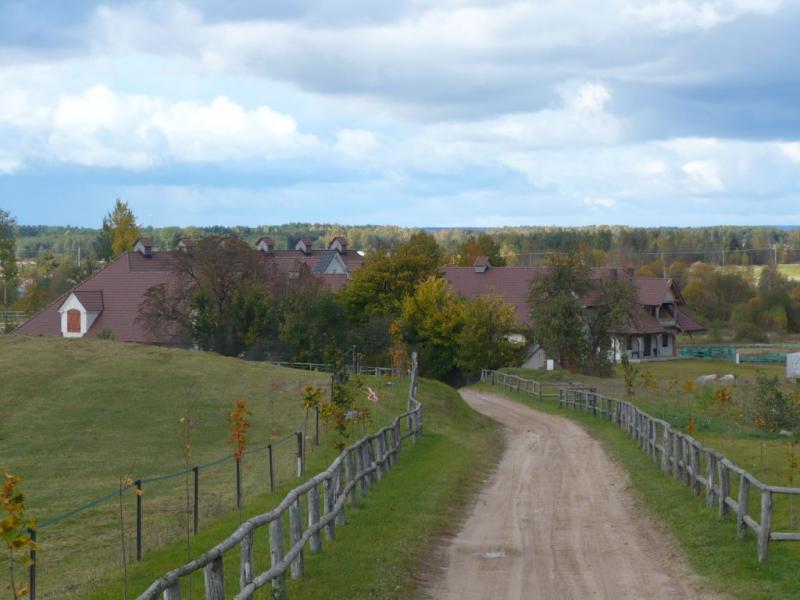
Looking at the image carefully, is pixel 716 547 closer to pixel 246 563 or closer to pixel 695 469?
pixel 695 469

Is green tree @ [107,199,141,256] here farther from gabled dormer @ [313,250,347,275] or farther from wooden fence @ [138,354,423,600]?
wooden fence @ [138,354,423,600]

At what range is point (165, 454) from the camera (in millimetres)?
31750

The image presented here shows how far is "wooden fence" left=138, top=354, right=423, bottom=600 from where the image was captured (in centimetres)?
966

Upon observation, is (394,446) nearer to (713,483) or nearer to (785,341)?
(713,483)

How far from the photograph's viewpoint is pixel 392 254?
79375 millimetres

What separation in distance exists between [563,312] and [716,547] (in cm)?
5275

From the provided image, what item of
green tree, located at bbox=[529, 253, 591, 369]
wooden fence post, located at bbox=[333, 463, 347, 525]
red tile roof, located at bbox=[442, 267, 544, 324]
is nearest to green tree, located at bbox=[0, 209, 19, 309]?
red tile roof, located at bbox=[442, 267, 544, 324]

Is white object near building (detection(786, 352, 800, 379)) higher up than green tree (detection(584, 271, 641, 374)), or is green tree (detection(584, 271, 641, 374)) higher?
green tree (detection(584, 271, 641, 374))

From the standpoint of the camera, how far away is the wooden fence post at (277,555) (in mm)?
11727

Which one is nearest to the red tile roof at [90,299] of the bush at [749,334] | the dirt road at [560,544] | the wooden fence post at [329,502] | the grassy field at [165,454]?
the grassy field at [165,454]

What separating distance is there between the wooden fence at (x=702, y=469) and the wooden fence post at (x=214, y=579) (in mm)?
7845

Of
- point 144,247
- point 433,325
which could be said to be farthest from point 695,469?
point 144,247

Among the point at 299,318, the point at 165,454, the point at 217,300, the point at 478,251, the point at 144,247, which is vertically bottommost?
the point at 165,454

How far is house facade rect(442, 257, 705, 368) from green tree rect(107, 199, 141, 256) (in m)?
50.0
